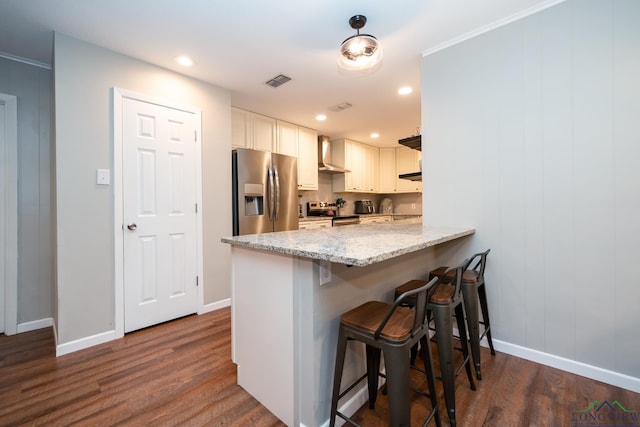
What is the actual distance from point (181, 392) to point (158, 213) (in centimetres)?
157

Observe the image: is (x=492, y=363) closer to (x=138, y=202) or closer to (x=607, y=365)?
(x=607, y=365)

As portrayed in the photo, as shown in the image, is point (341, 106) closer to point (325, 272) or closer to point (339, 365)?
point (325, 272)

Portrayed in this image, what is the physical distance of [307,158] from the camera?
4.64 metres

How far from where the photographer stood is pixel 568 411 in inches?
57.7

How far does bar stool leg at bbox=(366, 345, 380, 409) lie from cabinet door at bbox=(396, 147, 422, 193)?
491 cm

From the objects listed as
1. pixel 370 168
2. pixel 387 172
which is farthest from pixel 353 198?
pixel 387 172

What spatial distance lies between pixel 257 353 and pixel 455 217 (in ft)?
5.88

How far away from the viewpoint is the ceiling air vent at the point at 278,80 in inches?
113

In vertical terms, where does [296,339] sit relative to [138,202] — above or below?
below

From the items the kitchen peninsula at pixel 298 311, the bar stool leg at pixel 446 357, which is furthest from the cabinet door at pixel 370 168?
the bar stool leg at pixel 446 357

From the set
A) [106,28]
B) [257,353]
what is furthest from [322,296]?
[106,28]

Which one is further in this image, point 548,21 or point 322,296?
point 548,21

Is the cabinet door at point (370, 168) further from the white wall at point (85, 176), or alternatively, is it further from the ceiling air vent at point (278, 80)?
the white wall at point (85, 176)

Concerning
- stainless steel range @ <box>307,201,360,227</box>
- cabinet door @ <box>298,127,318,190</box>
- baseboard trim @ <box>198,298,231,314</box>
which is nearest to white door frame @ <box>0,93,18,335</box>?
baseboard trim @ <box>198,298,231,314</box>
